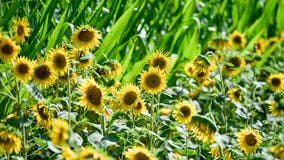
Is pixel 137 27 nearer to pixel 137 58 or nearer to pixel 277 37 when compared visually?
pixel 137 58

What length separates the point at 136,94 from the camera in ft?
7.72

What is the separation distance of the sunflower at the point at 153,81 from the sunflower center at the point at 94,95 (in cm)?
23

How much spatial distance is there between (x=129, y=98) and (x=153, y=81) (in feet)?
0.47

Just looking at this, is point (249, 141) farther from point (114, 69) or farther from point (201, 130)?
point (114, 69)

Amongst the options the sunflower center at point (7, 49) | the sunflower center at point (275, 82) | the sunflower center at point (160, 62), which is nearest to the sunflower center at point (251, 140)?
the sunflower center at point (160, 62)

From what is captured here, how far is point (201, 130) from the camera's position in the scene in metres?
2.46

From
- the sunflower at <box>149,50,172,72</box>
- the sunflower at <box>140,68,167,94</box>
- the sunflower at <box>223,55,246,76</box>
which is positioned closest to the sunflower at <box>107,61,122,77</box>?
the sunflower at <box>149,50,172,72</box>

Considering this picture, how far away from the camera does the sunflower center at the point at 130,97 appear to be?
2.34 metres

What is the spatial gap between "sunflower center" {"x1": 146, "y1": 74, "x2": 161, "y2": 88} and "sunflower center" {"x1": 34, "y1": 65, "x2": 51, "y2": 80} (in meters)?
0.35

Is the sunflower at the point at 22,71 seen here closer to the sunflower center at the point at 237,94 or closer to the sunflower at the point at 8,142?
the sunflower at the point at 8,142

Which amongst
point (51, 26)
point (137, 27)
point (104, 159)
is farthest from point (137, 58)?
point (104, 159)

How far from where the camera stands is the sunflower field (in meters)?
2.19

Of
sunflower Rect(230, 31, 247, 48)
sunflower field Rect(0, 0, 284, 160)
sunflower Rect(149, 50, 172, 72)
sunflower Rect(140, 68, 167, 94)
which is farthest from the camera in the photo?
sunflower Rect(230, 31, 247, 48)

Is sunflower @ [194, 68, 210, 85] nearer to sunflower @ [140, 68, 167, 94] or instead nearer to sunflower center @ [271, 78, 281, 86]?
sunflower center @ [271, 78, 281, 86]
